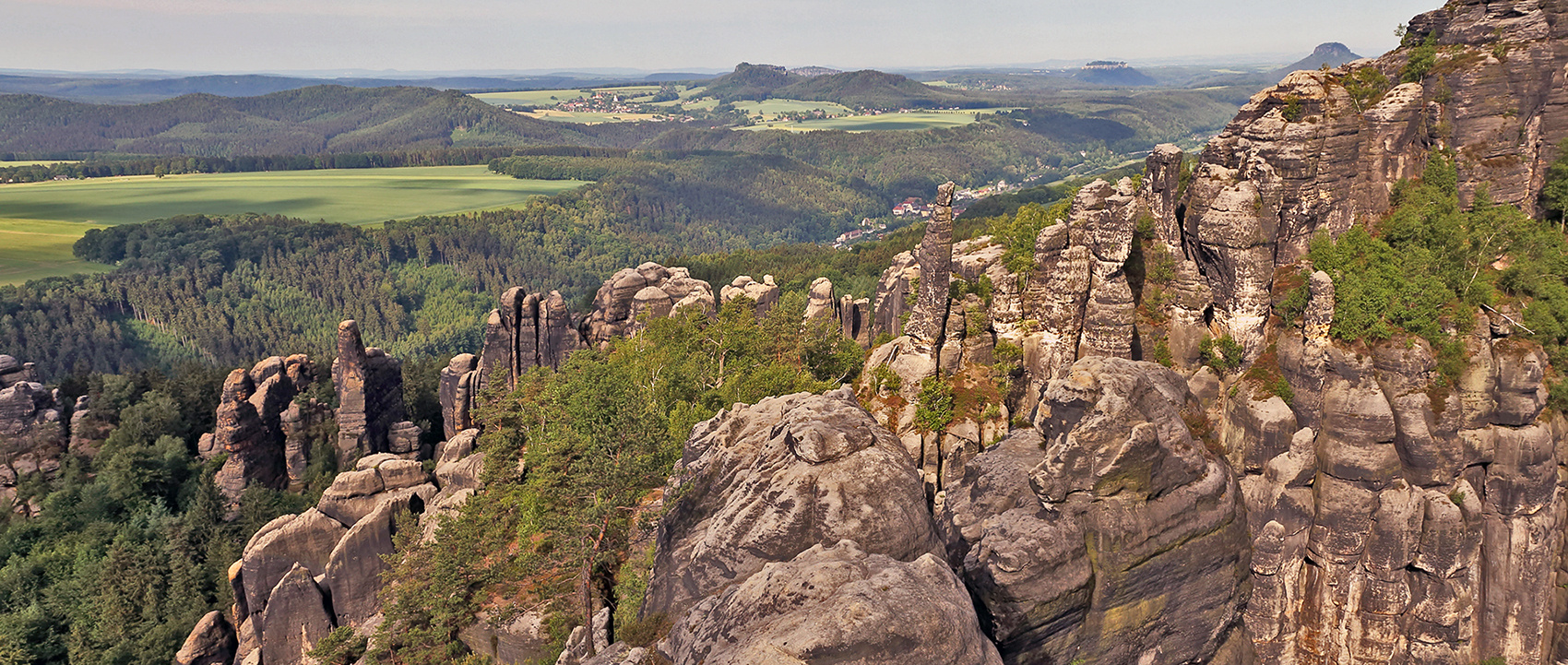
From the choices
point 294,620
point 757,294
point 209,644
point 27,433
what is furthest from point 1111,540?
point 27,433

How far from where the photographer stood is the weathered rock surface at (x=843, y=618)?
15227mm

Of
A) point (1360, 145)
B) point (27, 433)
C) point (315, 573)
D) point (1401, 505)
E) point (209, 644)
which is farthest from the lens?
point (27, 433)

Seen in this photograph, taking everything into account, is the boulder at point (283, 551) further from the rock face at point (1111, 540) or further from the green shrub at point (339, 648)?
the rock face at point (1111, 540)

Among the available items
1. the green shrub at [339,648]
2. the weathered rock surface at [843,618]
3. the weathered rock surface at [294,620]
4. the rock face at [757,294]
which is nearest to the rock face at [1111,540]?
the weathered rock surface at [843,618]

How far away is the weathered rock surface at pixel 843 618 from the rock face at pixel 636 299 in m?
50.7

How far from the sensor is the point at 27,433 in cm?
6919

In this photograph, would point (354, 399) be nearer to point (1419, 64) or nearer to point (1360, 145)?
point (1360, 145)

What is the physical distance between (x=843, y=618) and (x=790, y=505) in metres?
6.05

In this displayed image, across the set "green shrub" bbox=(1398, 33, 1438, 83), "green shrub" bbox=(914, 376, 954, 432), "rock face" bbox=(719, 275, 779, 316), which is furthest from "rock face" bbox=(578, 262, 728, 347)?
"green shrub" bbox=(1398, 33, 1438, 83)

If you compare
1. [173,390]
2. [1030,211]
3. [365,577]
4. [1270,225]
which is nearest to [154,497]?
[173,390]

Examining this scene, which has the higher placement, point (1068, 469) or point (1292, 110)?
point (1292, 110)

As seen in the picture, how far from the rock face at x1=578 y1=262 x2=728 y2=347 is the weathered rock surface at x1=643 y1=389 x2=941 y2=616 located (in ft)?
140

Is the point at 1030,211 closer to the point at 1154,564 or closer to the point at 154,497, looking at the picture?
the point at 1154,564

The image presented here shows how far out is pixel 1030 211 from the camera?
5231 cm
